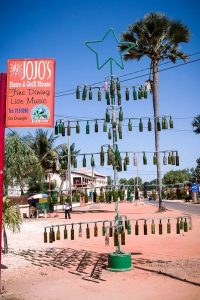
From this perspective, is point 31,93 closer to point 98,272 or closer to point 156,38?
point 98,272

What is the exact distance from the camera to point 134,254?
11.6m

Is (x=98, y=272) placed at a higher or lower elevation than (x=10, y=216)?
lower

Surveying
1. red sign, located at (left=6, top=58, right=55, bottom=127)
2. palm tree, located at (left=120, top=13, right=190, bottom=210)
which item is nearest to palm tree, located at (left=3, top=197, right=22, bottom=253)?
red sign, located at (left=6, top=58, right=55, bottom=127)

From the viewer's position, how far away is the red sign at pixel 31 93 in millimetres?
7164

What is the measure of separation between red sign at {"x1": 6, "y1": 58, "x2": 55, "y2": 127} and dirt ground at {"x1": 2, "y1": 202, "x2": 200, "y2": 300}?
3754 millimetres

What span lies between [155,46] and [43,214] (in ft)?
60.9

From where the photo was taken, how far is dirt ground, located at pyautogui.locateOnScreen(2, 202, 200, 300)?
7.25 metres

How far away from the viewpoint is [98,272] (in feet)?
29.5

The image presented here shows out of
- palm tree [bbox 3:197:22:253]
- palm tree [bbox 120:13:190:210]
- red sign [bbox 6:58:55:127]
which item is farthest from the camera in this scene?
palm tree [bbox 120:13:190:210]

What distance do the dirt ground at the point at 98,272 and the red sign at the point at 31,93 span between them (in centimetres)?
375

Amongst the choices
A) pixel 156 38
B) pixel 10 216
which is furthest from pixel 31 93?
pixel 156 38

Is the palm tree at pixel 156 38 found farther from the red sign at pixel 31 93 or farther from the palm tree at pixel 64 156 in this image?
the red sign at pixel 31 93

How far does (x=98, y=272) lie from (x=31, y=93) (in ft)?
16.5

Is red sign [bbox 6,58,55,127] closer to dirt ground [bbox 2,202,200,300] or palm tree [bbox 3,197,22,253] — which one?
dirt ground [bbox 2,202,200,300]
